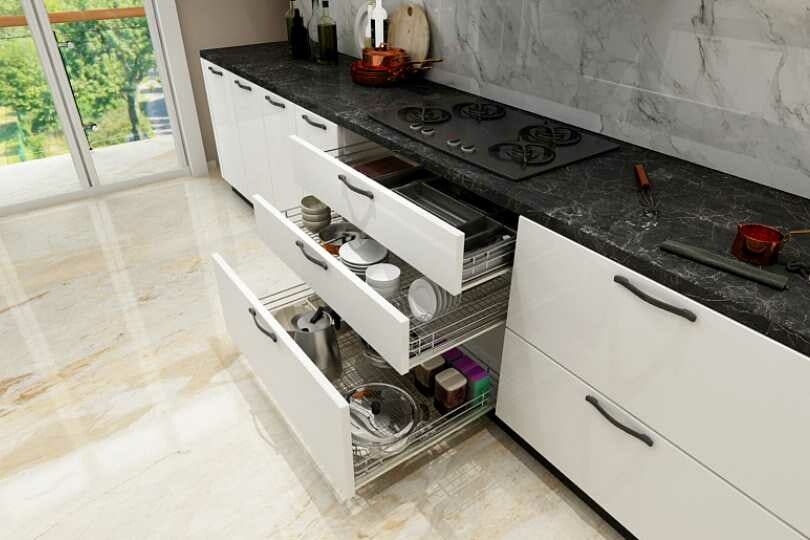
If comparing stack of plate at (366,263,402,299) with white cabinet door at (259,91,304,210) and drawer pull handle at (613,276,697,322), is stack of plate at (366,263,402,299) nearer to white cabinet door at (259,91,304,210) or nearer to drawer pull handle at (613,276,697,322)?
drawer pull handle at (613,276,697,322)

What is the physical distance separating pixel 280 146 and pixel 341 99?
0.49m

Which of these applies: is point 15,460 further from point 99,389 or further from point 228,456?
point 228,456

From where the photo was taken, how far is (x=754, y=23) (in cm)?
136

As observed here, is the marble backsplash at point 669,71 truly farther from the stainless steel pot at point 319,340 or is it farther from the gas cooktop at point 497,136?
the stainless steel pot at point 319,340

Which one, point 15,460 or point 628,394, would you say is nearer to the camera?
point 628,394

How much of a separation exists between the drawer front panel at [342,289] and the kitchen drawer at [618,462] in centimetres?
38

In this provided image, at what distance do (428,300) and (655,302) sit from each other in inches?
24.2

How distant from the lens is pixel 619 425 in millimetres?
1315

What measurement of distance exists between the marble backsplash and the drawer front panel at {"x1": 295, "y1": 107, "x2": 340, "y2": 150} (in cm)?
60

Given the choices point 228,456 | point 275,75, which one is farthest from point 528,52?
point 228,456

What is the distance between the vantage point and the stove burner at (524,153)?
154 cm

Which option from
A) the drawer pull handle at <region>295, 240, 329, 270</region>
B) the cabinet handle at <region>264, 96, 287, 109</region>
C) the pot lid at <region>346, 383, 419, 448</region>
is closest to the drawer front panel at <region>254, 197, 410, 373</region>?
the drawer pull handle at <region>295, 240, 329, 270</region>

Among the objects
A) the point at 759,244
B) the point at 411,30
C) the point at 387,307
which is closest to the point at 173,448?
the point at 387,307

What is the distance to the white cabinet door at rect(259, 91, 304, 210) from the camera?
2.33 metres
